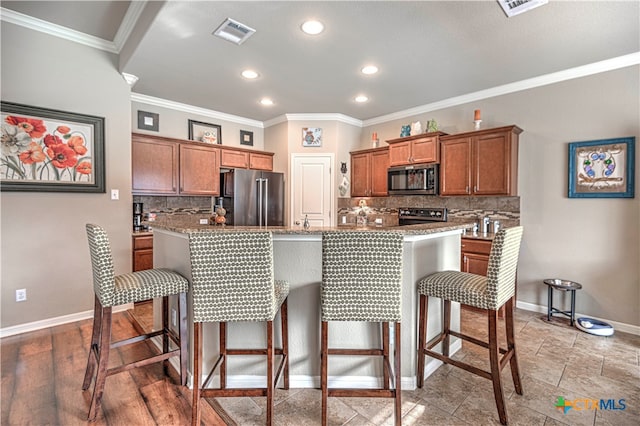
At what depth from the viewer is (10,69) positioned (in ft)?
9.28

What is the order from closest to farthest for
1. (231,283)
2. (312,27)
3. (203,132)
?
(231,283) → (312,27) → (203,132)

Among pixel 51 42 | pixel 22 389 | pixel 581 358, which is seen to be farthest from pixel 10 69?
pixel 581 358

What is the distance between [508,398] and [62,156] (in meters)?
4.32

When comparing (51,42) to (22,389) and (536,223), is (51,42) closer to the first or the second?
(22,389)

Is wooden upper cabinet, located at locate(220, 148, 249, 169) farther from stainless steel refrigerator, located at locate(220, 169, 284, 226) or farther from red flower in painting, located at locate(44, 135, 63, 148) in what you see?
red flower in painting, located at locate(44, 135, 63, 148)

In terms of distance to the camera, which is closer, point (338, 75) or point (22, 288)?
point (22, 288)

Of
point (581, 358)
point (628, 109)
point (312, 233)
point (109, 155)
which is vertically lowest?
point (581, 358)

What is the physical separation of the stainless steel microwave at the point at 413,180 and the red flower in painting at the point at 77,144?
388cm

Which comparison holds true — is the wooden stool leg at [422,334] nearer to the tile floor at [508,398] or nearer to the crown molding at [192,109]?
the tile floor at [508,398]

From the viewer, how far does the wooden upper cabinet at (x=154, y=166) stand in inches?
158

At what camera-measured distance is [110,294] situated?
1796 millimetres

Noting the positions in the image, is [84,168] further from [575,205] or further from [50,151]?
[575,205]

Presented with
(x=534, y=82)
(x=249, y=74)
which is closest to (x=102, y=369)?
(x=249, y=74)

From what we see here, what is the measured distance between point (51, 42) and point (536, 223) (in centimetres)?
554
